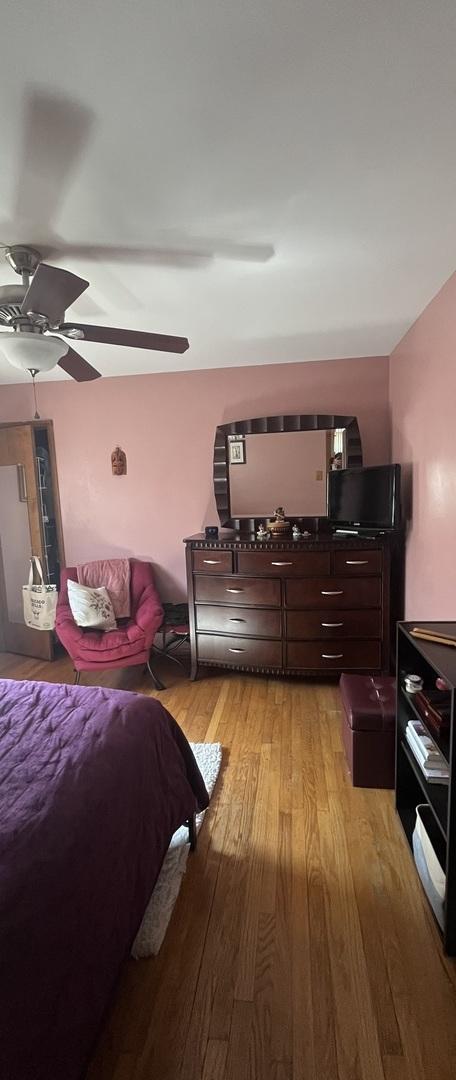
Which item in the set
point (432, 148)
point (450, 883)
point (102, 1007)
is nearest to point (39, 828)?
point (102, 1007)

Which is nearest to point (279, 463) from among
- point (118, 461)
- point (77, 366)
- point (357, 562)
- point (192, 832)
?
point (357, 562)

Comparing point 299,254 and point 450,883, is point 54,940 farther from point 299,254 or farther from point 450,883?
point 299,254

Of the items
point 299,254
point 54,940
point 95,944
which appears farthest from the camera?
point 299,254

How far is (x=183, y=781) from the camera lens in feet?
5.28

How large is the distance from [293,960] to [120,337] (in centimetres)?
224

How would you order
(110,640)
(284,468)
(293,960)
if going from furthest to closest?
(284,468), (110,640), (293,960)

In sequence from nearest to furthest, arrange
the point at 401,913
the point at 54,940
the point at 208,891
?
the point at 54,940
the point at 401,913
the point at 208,891

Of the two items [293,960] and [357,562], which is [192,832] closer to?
[293,960]

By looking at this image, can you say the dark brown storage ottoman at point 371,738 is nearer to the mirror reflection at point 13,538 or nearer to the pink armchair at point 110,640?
the pink armchair at point 110,640

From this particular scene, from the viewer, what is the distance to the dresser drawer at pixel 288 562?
2875mm

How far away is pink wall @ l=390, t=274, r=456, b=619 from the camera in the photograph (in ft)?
6.75

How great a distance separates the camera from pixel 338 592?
2877 millimetres

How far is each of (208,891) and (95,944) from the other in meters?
0.68

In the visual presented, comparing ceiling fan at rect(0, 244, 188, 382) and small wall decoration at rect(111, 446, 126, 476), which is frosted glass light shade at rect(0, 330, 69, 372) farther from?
small wall decoration at rect(111, 446, 126, 476)
